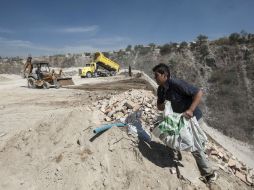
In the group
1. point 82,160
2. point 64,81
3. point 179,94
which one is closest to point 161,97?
point 179,94

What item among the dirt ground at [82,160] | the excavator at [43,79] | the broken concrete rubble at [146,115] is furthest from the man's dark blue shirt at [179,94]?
the excavator at [43,79]

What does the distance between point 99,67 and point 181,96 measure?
24393 mm

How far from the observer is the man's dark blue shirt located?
14.3 feet

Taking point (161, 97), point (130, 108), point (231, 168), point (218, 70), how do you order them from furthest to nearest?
point (218, 70)
point (130, 108)
point (231, 168)
point (161, 97)

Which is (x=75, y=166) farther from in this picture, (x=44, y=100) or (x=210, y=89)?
(x=210, y=89)

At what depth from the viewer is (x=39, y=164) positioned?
6160mm

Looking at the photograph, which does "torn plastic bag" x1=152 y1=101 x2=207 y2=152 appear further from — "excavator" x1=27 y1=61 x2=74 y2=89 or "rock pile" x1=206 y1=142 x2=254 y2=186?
"excavator" x1=27 y1=61 x2=74 y2=89

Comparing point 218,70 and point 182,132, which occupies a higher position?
point 182,132

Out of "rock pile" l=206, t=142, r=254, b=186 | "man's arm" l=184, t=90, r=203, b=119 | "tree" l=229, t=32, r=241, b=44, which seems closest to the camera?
"man's arm" l=184, t=90, r=203, b=119

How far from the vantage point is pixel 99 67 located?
93.6ft

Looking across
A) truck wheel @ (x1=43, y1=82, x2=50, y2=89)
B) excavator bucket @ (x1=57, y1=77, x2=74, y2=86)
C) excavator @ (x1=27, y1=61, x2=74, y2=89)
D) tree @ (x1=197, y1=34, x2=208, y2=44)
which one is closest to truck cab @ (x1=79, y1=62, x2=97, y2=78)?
excavator bucket @ (x1=57, y1=77, x2=74, y2=86)

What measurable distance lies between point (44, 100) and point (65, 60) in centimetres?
4302

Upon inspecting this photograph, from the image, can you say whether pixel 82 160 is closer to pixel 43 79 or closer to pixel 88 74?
pixel 43 79

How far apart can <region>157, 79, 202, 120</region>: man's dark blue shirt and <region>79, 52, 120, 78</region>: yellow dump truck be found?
23.2 meters
